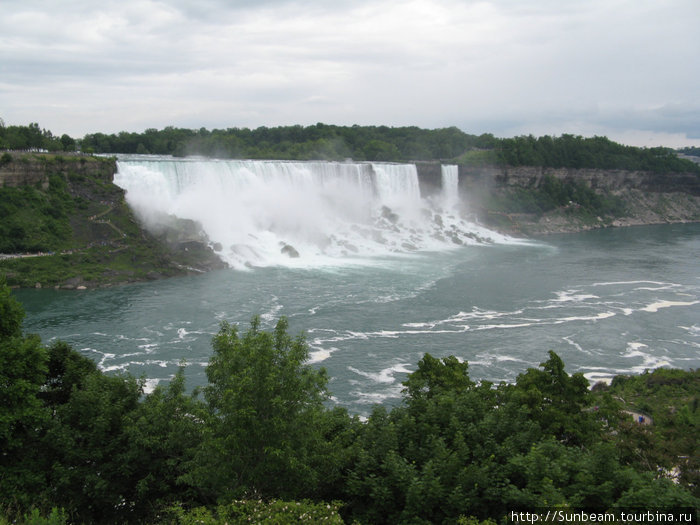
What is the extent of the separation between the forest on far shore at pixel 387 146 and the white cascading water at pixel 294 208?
14760mm

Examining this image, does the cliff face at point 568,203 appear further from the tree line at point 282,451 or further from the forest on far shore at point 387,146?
the tree line at point 282,451

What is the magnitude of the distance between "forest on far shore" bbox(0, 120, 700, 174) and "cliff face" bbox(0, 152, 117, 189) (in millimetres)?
21543

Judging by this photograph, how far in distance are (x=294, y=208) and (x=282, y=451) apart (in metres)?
36.7

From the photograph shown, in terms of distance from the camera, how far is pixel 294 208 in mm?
43438

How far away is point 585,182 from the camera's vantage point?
71.6m

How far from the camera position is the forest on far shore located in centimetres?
6109

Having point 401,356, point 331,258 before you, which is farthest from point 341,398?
point 331,258

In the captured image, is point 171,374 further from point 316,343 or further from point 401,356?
point 401,356

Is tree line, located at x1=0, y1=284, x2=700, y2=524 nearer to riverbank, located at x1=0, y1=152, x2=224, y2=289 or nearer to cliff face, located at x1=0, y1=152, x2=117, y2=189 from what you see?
riverbank, located at x1=0, y1=152, x2=224, y2=289

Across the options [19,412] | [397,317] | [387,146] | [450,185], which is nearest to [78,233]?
[397,317]

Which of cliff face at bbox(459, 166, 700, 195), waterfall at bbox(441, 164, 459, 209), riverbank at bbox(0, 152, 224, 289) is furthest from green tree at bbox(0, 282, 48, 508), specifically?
cliff face at bbox(459, 166, 700, 195)

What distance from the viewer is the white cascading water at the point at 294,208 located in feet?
120

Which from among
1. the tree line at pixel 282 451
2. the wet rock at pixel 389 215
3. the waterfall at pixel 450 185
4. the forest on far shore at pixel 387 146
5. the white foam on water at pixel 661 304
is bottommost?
the white foam on water at pixel 661 304

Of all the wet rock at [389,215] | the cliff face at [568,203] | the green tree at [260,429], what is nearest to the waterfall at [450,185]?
the cliff face at [568,203]
